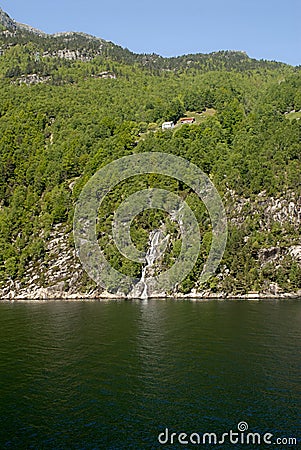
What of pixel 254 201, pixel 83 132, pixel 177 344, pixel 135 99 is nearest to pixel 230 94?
pixel 135 99

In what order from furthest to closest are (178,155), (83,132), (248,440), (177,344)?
(83,132) → (178,155) → (177,344) → (248,440)

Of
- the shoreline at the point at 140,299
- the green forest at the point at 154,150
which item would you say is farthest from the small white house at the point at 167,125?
the shoreline at the point at 140,299

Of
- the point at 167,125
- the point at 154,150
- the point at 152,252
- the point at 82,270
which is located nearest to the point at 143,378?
the point at 82,270

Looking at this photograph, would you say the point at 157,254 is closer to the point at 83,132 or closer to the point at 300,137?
the point at 300,137

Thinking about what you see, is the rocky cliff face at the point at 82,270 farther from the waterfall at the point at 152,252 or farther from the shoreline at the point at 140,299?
the waterfall at the point at 152,252

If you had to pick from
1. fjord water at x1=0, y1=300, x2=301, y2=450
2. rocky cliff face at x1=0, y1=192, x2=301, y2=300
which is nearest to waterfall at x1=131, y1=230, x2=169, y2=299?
rocky cliff face at x1=0, y1=192, x2=301, y2=300

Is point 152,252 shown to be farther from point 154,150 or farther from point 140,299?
point 154,150
